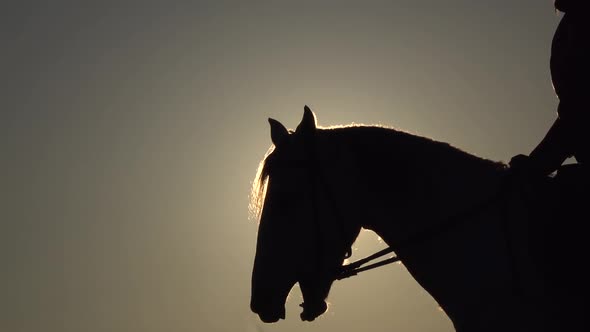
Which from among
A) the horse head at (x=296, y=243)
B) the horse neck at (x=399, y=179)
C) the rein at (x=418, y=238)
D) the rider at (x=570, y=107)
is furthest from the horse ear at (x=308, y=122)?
the rider at (x=570, y=107)

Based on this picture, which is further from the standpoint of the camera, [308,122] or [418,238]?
[308,122]

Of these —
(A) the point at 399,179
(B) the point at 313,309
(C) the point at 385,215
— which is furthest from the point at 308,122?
(B) the point at 313,309

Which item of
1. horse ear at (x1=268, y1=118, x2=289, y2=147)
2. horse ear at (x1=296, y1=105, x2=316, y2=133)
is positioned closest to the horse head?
horse ear at (x1=296, y1=105, x2=316, y2=133)

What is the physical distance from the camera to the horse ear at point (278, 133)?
5.93 meters

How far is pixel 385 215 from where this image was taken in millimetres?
5582

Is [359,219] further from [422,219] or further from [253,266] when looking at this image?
[253,266]

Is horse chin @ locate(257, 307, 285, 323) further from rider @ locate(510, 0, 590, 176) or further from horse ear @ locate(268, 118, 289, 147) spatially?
rider @ locate(510, 0, 590, 176)

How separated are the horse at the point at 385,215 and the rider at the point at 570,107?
0.33 m

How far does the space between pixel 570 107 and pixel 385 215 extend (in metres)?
1.75

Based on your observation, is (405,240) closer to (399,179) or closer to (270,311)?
(399,179)

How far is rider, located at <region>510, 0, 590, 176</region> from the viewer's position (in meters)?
4.90

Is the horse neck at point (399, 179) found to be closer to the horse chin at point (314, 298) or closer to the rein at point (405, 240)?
the rein at point (405, 240)

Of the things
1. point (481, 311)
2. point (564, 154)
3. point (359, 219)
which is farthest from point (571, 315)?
point (359, 219)

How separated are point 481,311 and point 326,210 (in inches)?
60.4
